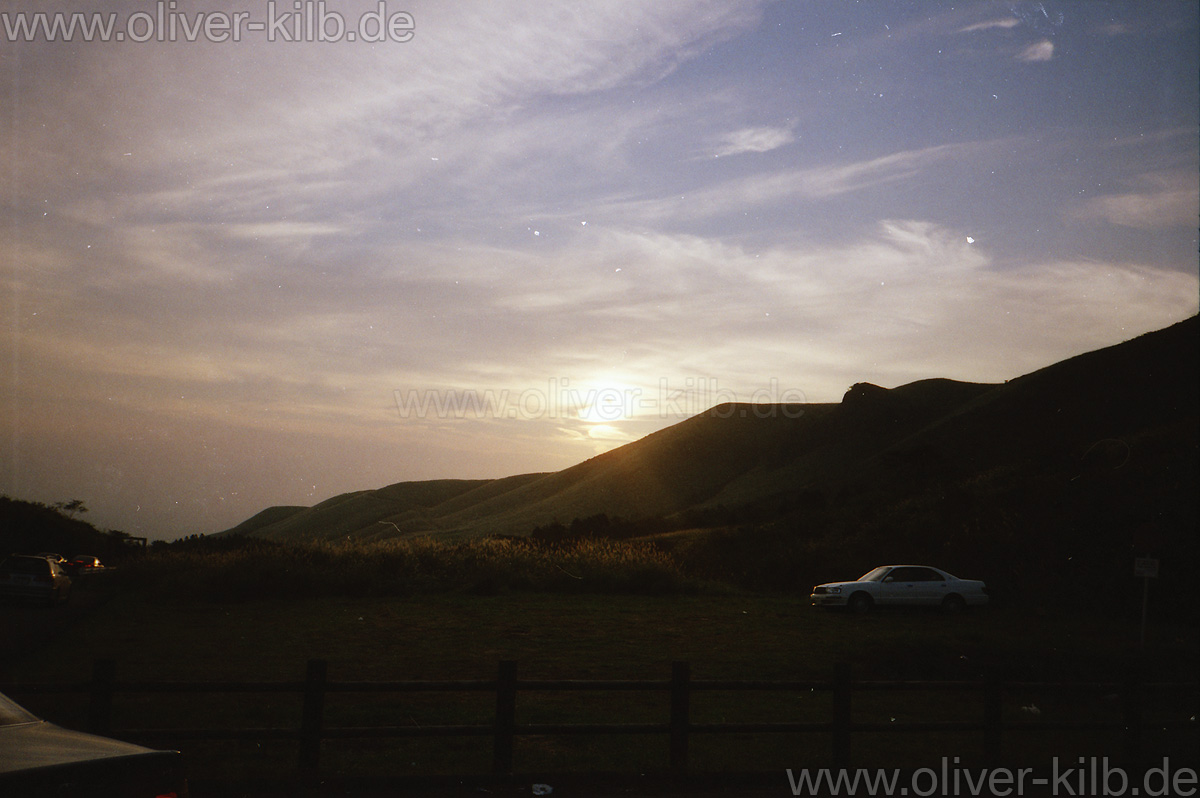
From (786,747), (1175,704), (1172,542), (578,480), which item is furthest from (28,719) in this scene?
(578,480)

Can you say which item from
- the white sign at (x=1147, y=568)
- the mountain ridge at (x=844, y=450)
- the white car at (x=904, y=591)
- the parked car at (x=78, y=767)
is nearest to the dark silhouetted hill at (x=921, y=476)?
the mountain ridge at (x=844, y=450)

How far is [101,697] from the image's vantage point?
277 inches

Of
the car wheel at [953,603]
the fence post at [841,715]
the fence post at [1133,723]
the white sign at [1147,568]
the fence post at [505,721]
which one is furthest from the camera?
the car wheel at [953,603]

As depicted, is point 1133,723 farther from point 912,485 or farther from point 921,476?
point 921,476

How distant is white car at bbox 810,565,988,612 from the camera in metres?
26.0

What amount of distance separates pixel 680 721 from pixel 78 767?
18.4 ft

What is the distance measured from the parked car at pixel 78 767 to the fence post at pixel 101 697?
150 inches

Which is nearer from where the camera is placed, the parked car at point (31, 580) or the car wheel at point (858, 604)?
the car wheel at point (858, 604)

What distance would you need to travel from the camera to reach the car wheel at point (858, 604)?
25938mm

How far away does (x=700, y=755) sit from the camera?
9.45 meters

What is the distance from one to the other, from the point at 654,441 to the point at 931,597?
106408 millimetres

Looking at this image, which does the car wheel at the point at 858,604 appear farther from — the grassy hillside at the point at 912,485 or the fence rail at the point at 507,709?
the fence rail at the point at 507,709

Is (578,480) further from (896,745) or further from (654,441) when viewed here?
(896,745)

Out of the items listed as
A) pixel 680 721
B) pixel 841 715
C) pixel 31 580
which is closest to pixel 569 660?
pixel 680 721
